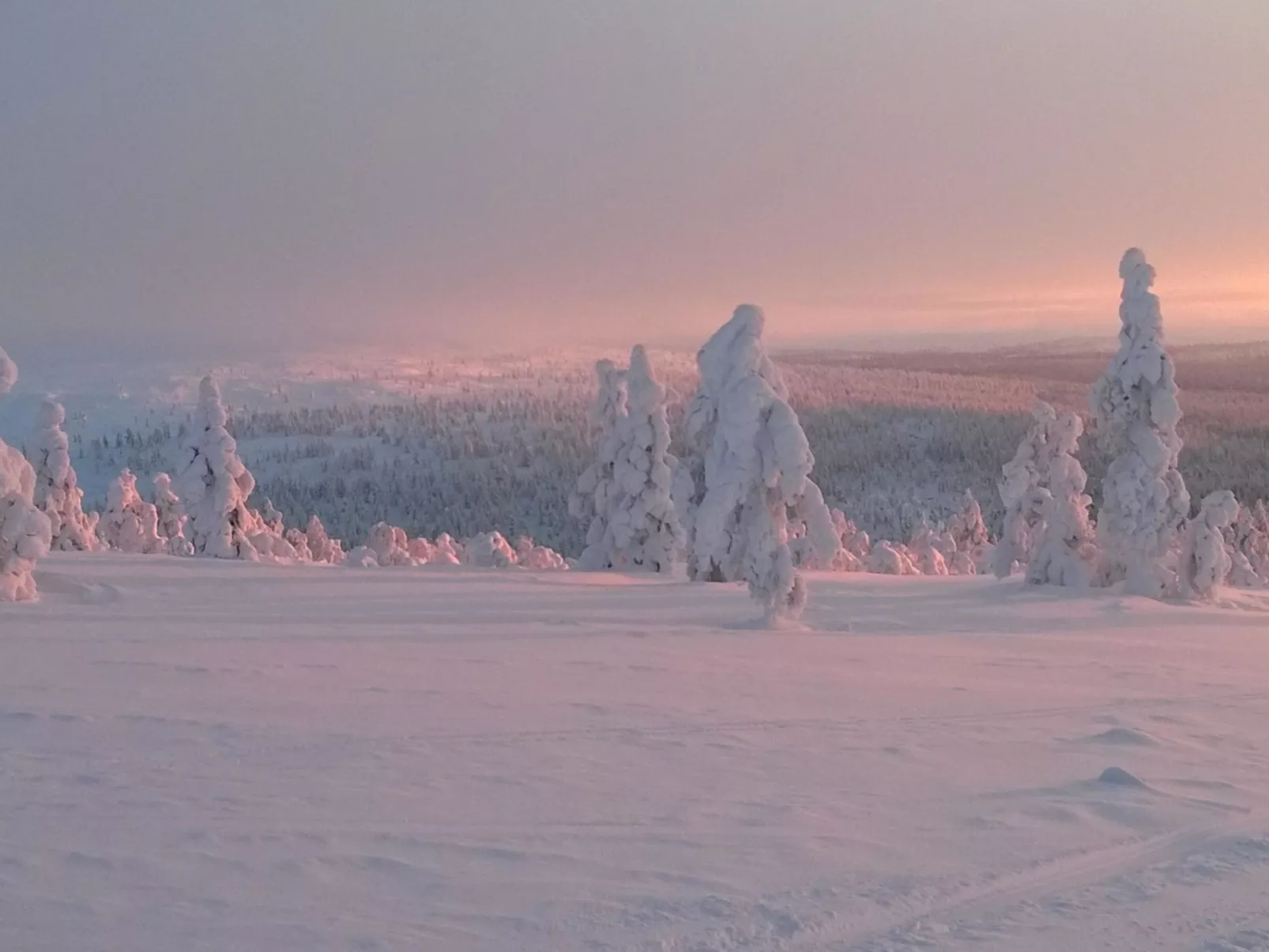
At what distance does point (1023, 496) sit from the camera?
119 ft

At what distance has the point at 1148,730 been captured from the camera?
34.4ft

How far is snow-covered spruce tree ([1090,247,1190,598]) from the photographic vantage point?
27859mm

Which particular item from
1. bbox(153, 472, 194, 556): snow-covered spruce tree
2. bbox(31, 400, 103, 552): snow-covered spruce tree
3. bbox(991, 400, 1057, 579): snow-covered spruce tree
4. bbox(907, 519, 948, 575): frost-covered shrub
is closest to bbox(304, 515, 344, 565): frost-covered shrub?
bbox(153, 472, 194, 556): snow-covered spruce tree

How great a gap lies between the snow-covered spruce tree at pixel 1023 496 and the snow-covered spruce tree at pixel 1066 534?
1.92m

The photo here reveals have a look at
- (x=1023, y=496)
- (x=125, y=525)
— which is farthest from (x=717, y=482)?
(x=125, y=525)

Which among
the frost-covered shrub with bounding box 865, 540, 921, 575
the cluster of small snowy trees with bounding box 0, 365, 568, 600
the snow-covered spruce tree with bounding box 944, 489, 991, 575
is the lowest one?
the snow-covered spruce tree with bounding box 944, 489, 991, 575

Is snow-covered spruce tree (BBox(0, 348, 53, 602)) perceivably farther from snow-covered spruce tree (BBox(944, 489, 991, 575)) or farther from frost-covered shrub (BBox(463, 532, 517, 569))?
snow-covered spruce tree (BBox(944, 489, 991, 575))

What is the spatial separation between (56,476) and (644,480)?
20680 mm

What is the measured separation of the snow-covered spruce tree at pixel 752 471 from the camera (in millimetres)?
19156

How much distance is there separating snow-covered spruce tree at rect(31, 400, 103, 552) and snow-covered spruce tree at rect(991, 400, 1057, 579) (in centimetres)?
3111

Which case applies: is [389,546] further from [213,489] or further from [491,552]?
[213,489]

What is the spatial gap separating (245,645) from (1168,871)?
1038cm

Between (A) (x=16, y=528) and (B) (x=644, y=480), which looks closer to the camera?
(A) (x=16, y=528)

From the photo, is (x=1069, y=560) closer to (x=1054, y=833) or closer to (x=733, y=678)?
(x=733, y=678)
